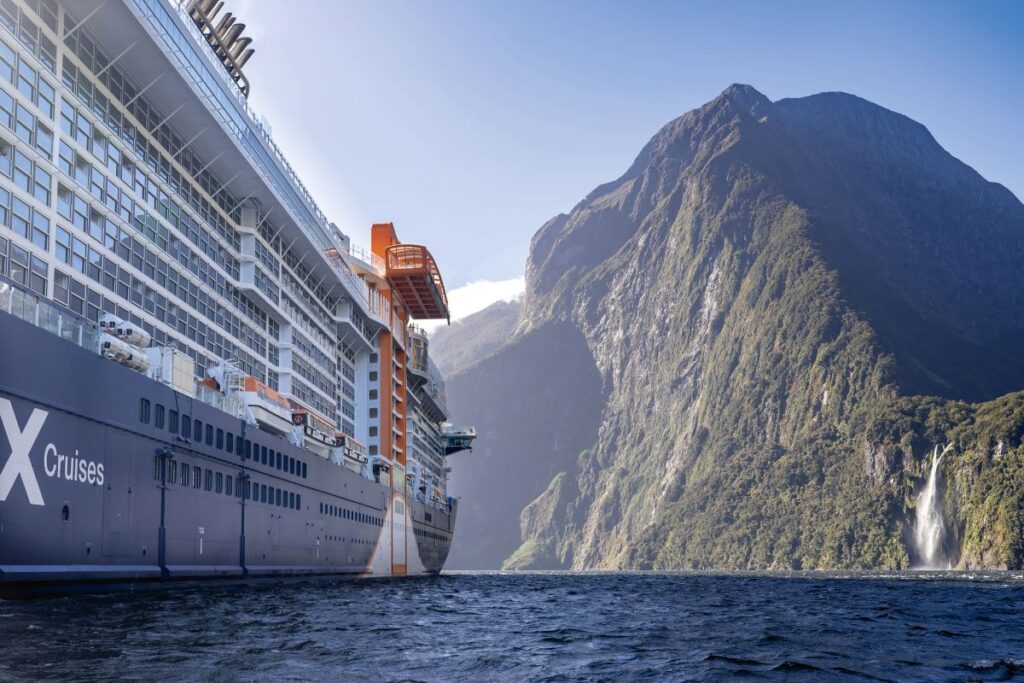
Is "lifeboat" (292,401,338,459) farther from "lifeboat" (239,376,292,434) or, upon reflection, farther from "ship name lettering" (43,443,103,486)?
"ship name lettering" (43,443,103,486)

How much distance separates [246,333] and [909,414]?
558 ft

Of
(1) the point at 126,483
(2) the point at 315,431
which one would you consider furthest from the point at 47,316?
(2) the point at 315,431

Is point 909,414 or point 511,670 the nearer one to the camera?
point 511,670

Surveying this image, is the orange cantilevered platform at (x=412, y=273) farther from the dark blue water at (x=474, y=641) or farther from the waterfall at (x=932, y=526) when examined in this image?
the waterfall at (x=932, y=526)

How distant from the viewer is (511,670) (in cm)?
1798

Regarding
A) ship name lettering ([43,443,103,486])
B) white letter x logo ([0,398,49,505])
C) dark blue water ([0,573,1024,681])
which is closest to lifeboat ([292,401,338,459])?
dark blue water ([0,573,1024,681])

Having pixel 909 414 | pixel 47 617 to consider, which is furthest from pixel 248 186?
pixel 909 414

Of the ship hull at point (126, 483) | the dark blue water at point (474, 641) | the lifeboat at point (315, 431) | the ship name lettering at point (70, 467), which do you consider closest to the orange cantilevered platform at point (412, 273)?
the lifeboat at point (315, 431)

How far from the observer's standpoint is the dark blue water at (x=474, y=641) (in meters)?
17.1

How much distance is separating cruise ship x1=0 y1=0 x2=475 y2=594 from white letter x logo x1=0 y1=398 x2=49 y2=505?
0.05 m

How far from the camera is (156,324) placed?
40.5 m

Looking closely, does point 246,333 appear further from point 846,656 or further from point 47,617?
point 846,656

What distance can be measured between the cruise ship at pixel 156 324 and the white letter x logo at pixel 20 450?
52mm

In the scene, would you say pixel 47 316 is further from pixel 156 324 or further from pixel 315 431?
pixel 315 431
